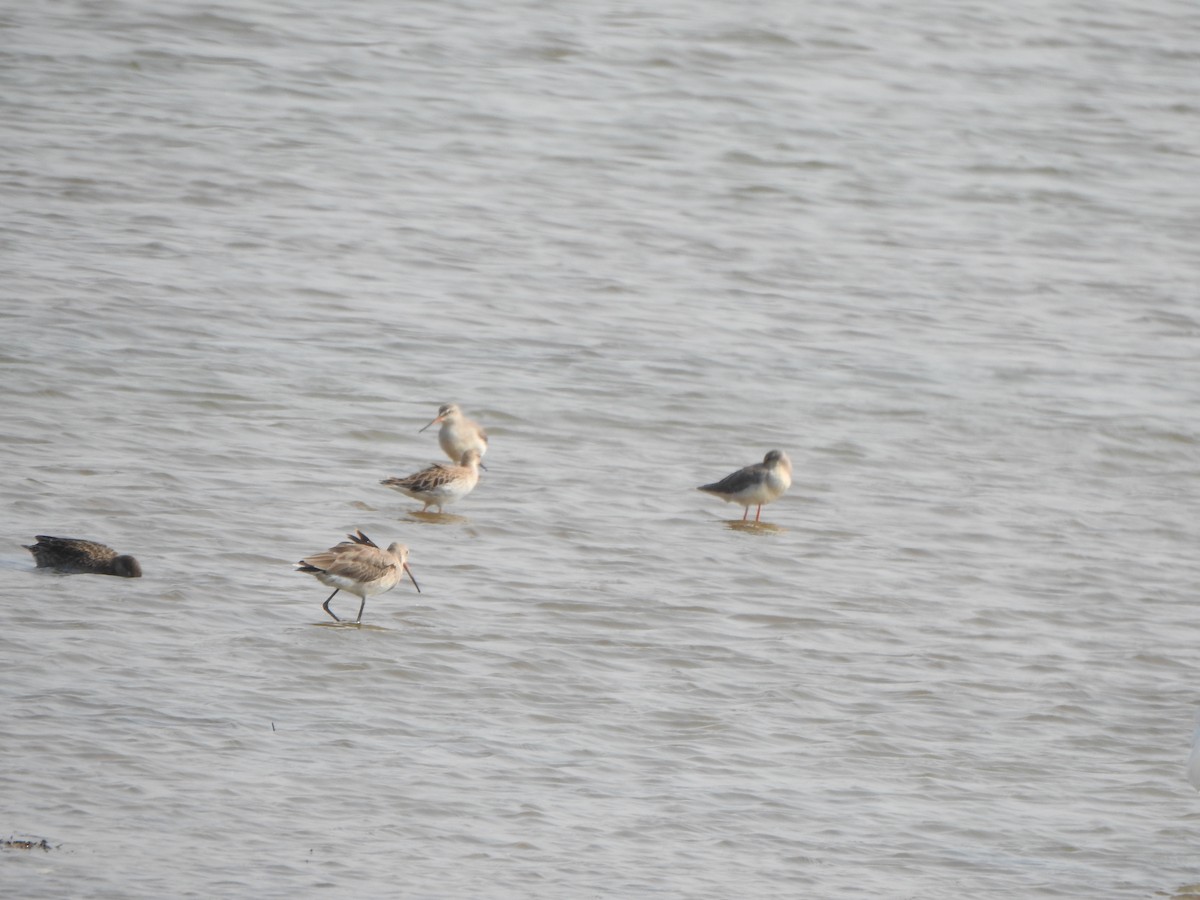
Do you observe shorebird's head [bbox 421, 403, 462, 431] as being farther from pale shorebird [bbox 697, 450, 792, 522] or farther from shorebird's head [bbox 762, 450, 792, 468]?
shorebird's head [bbox 762, 450, 792, 468]

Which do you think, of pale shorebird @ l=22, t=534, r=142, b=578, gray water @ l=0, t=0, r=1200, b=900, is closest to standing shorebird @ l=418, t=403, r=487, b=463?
gray water @ l=0, t=0, r=1200, b=900

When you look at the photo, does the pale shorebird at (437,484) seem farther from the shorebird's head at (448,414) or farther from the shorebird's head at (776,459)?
the shorebird's head at (776,459)

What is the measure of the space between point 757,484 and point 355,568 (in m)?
3.15

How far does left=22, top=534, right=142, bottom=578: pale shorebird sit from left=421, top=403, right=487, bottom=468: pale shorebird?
2.91 metres

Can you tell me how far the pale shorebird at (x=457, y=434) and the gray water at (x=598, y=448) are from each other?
11.4 inches

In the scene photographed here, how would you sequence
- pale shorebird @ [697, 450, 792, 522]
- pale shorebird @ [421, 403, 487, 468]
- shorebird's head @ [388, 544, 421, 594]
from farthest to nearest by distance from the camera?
pale shorebird @ [421, 403, 487, 468]
pale shorebird @ [697, 450, 792, 522]
shorebird's head @ [388, 544, 421, 594]

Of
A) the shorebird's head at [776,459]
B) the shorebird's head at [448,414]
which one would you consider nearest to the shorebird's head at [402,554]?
the shorebird's head at [448,414]

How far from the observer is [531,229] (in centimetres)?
1758

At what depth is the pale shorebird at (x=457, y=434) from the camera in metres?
11.5

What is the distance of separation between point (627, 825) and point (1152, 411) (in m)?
8.24

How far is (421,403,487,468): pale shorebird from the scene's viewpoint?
37.7 feet

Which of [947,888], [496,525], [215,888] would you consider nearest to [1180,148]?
[496,525]

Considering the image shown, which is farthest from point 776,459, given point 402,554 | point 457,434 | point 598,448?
point 402,554

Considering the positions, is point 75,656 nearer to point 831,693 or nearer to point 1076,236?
point 831,693
